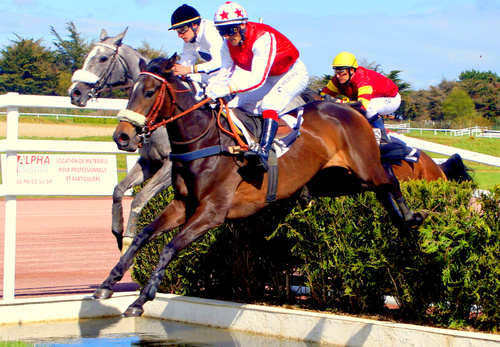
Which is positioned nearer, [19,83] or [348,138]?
[348,138]

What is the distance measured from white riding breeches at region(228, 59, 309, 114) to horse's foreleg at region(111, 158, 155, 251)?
1865 mm

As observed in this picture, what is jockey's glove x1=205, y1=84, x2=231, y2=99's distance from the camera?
211 inches

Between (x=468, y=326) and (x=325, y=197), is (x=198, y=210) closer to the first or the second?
(x=325, y=197)

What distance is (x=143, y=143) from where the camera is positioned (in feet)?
23.3

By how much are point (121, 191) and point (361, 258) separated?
2.76 meters

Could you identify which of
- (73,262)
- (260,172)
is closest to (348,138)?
(260,172)

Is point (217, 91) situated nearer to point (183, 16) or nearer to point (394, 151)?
point (183, 16)

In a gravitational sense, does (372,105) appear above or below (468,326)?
above

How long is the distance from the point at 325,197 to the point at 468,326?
1.72m

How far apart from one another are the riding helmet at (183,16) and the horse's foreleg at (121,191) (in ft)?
5.32

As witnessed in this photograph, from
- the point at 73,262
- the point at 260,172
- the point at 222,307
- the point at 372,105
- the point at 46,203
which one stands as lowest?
the point at 46,203

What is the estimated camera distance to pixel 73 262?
33.6 ft

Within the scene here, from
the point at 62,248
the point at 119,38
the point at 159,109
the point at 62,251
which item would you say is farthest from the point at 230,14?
the point at 62,248

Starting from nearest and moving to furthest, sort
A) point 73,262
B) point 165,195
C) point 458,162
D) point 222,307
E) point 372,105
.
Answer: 1. point 222,307
2. point 165,195
3. point 372,105
4. point 458,162
5. point 73,262
